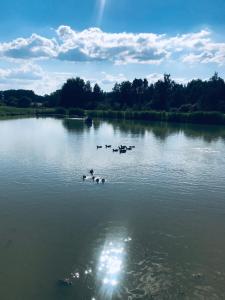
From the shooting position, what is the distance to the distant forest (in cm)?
11281

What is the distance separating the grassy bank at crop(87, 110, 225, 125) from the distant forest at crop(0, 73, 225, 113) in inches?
450

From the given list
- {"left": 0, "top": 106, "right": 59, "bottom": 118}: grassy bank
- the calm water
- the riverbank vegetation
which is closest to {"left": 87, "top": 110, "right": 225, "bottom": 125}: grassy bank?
the riverbank vegetation

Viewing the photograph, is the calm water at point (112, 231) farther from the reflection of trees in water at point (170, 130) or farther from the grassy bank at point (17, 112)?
the grassy bank at point (17, 112)

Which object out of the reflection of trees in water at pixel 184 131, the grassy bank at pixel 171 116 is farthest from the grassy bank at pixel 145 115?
the reflection of trees in water at pixel 184 131

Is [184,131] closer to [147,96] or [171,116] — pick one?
[171,116]

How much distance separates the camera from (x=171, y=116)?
106 m

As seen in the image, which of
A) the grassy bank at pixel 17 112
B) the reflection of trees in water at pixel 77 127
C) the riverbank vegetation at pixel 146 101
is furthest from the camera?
the grassy bank at pixel 17 112

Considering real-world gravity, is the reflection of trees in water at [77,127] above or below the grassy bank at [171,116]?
below

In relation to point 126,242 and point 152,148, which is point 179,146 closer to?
point 152,148

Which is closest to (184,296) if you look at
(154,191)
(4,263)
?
(4,263)

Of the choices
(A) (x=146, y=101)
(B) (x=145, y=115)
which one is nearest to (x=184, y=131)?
(B) (x=145, y=115)

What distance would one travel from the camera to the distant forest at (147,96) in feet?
370

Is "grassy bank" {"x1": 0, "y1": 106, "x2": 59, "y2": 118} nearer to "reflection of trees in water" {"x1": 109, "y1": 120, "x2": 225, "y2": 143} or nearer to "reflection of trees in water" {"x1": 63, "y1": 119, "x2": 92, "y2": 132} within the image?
"reflection of trees in water" {"x1": 63, "y1": 119, "x2": 92, "y2": 132}

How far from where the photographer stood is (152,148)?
1917 inches
